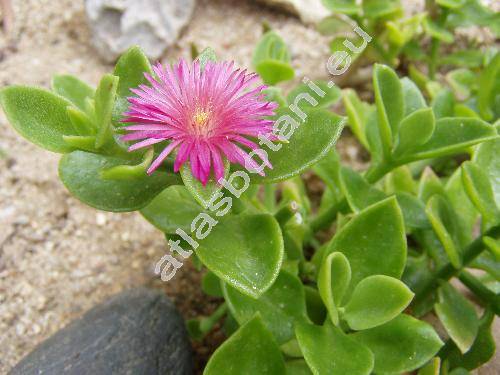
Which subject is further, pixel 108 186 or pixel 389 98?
pixel 389 98

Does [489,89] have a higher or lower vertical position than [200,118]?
higher

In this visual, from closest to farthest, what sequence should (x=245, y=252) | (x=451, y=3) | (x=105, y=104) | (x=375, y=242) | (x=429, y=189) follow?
(x=105, y=104)
(x=245, y=252)
(x=375, y=242)
(x=429, y=189)
(x=451, y=3)

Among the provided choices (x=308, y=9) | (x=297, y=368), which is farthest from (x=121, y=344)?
(x=308, y=9)

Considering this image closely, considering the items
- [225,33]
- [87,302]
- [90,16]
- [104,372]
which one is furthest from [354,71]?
[104,372]

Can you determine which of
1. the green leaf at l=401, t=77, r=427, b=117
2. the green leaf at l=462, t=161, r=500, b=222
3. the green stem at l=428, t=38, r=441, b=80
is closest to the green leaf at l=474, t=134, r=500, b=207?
the green leaf at l=462, t=161, r=500, b=222

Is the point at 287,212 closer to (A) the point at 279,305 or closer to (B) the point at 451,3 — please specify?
(A) the point at 279,305

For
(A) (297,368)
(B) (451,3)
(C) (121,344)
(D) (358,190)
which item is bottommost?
(C) (121,344)
